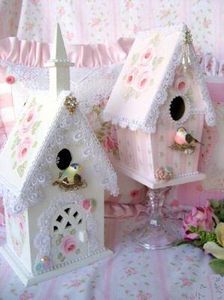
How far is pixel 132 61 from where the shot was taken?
1.02m

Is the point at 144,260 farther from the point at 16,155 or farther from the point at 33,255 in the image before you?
the point at 16,155

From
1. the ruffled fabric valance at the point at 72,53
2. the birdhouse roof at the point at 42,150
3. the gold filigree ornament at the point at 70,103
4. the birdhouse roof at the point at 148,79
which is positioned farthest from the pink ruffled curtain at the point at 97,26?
the gold filigree ornament at the point at 70,103

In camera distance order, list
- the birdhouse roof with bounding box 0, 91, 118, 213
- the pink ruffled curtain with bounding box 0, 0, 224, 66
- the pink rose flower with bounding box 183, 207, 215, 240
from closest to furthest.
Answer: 1. the birdhouse roof with bounding box 0, 91, 118, 213
2. the pink rose flower with bounding box 183, 207, 215, 240
3. the pink ruffled curtain with bounding box 0, 0, 224, 66

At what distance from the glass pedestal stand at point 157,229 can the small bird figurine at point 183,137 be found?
19cm

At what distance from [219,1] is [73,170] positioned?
73 centimetres

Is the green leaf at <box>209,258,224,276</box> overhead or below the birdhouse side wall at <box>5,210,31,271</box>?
below

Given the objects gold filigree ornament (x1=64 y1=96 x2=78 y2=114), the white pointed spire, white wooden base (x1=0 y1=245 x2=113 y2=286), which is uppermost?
the white pointed spire

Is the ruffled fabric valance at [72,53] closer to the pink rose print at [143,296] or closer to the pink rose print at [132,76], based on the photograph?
the pink rose print at [132,76]

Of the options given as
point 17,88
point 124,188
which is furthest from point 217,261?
point 17,88

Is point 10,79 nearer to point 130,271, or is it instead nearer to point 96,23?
point 96,23

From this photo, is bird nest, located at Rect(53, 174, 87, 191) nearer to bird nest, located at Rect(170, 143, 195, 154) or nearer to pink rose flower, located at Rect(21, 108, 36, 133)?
pink rose flower, located at Rect(21, 108, 36, 133)

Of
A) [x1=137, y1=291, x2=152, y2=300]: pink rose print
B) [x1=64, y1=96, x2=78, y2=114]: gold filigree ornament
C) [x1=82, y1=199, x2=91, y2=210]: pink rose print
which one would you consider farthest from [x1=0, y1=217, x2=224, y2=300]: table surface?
[x1=64, y1=96, x2=78, y2=114]: gold filigree ornament

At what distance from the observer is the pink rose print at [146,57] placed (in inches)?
37.1

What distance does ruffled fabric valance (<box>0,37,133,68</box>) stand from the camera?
3.39 feet
